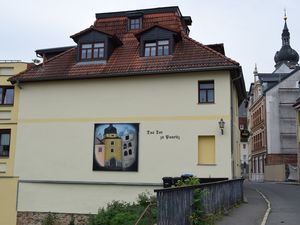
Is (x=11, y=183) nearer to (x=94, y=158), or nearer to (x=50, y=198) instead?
(x=50, y=198)

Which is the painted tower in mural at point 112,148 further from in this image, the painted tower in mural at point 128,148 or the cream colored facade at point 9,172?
the cream colored facade at point 9,172

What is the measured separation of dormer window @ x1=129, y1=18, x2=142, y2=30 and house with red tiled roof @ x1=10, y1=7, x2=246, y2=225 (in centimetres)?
126

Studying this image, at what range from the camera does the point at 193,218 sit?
12719 millimetres

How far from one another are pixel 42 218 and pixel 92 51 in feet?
35.0

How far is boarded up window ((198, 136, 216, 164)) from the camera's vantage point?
83.4ft

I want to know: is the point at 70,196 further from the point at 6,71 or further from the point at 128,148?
the point at 6,71

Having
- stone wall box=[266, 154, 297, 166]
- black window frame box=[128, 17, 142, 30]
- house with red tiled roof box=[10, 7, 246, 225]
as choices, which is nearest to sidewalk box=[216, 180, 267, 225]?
house with red tiled roof box=[10, 7, 246, 225]

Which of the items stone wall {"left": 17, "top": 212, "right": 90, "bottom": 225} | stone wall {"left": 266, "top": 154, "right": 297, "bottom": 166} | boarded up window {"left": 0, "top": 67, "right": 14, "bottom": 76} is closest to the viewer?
stone wall {"left": 17, "top": 212, "right": 90, "bottom": 225}

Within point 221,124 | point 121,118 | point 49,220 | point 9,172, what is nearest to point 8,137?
point 9,172

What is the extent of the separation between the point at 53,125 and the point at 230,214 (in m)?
15.0

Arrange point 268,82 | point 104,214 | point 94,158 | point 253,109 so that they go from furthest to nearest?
point 253,109
point 268,82
point 94,158
point 104,214

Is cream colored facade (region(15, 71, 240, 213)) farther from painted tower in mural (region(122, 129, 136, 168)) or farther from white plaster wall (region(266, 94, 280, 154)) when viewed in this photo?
white plaster wall (region(266, 94, 280, 154))

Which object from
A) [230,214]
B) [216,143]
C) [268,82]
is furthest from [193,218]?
[268,82]

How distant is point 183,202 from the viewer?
12.1 m
